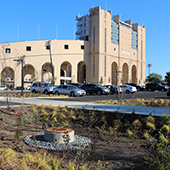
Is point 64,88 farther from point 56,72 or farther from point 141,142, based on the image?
point 56,72

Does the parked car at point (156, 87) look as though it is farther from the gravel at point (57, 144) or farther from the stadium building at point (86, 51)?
the gravel at point (57, 144)

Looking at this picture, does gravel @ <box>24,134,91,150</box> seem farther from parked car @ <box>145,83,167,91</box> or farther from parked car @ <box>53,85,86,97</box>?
parked car @ <box>145,83,167,91</box>

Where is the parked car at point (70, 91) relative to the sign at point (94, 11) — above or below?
below

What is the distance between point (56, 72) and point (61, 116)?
5787 cm

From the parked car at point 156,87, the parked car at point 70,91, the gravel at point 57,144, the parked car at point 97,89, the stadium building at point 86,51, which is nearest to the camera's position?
the gravel at point 57,144

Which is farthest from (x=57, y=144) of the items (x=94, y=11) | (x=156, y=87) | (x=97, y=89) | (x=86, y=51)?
(x=94, y=11)

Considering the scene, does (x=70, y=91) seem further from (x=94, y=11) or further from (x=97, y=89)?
(x=94, y=11)

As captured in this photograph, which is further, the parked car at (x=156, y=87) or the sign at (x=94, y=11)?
the sign at (x=94, y=11)

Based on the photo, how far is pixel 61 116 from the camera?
27.4 ft

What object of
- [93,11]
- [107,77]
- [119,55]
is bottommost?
[107,77]

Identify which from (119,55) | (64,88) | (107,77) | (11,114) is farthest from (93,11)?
(11,114)

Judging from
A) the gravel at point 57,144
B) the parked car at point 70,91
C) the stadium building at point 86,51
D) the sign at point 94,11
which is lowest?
the gravel at point 57,144

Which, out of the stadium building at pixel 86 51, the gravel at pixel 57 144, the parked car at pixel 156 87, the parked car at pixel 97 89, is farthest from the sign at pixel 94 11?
the gravel at pixel 57 144

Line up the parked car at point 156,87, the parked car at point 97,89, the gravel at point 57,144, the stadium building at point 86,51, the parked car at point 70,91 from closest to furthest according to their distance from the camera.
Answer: the gravel at point 57,144 → the parked car at point 70,91 → the parked car at point 97,89 → the parked car at point 156,87 → the stadium building at point 86,51
